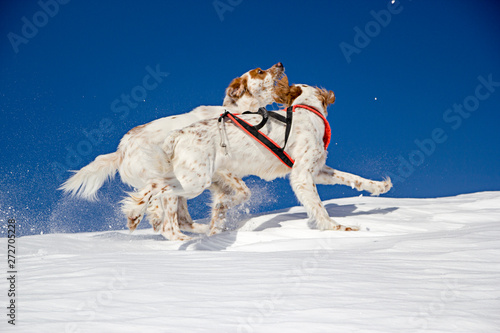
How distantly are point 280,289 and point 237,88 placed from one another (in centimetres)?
462

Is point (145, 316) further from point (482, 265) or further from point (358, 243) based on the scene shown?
point (358, 243)

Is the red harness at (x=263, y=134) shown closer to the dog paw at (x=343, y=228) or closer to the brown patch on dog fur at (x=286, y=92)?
the brown patch on dog fur at (x=286, y=92)

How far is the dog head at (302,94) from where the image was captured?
5.40m

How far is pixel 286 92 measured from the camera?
554 centimetres

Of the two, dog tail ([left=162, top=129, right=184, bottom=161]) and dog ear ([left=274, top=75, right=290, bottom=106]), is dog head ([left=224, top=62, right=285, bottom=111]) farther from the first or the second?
dog tail ([left=162, top=129, right=184, bottom=161])

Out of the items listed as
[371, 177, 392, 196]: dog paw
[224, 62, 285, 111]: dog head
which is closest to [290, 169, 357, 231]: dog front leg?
[371, 177, 392, 196]: dog paw

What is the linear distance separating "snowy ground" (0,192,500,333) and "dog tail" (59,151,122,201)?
162cm

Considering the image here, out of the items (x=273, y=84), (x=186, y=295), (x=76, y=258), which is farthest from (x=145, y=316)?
(x=273, y=84)

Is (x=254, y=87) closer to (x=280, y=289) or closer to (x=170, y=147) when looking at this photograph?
(x=170, y=147)

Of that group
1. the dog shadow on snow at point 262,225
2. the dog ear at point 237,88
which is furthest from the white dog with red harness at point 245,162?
the dog ear at point 237,88

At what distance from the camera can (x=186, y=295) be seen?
1794 millimetres

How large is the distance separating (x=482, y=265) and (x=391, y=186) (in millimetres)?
3060

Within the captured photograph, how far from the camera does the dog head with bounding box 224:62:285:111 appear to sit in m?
6.04

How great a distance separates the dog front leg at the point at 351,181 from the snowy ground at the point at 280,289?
187 cm
